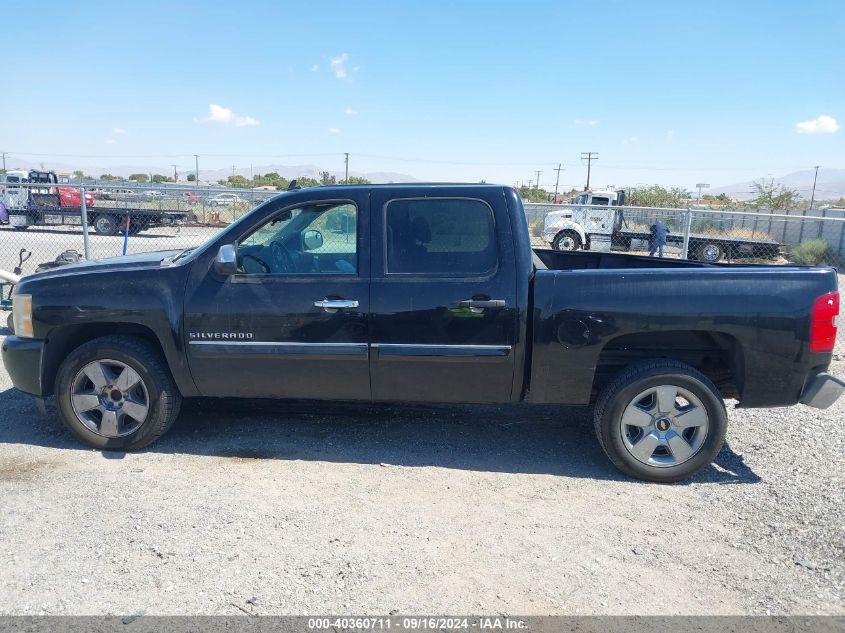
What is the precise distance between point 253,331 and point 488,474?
1873 mm

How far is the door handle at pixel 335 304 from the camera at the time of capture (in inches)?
170

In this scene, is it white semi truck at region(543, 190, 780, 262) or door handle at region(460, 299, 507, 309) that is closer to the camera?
door handle at region(460, 299, 507, 309)

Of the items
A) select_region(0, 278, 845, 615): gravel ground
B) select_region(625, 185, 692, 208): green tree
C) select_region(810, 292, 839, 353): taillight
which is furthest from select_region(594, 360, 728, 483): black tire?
select_region(625, 185, 692, 208): green tree

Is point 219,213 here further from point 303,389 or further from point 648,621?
point 648,621

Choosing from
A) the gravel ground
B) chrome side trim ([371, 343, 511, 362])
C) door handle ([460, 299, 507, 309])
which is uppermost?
door handle ([460, 299, 507, 309])

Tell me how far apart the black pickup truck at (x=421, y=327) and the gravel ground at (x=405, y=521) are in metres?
0.44

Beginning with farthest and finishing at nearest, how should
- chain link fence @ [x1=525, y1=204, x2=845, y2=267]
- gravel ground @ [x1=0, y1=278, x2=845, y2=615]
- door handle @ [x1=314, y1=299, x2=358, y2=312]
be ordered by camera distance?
chain link fence @ [x1=525, y1=204, x2=845, y2=267] < door handle @ [x1=314, y1=299, x2=358, y2=312] < gravel ground @ [x1=0, y1=278, x2=845, y2=615]

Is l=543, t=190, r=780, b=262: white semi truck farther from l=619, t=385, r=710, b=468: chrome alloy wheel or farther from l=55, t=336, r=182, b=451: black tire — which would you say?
l=55, t=336, r=182, b=451: black tire

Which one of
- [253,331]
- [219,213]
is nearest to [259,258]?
[253,331]

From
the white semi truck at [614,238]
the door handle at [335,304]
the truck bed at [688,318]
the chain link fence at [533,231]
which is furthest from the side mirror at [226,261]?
the white semi truck at [614,238]

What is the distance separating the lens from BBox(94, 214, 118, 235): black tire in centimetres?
2364

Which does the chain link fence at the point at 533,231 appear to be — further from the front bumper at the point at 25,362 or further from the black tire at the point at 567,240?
the front bumper at the point at 25,362

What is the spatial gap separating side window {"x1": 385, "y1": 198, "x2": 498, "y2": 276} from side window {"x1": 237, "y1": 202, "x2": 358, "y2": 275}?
29cm

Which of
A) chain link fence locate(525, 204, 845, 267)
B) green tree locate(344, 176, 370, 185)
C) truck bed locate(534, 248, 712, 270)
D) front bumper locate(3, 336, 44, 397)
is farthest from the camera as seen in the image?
chain link fence locate(525, 204, 845, 267)
